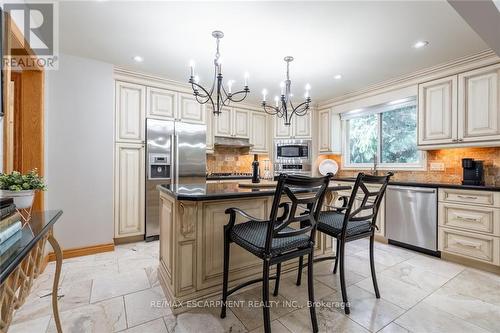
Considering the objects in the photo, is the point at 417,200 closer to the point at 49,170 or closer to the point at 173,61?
the point at 173,61

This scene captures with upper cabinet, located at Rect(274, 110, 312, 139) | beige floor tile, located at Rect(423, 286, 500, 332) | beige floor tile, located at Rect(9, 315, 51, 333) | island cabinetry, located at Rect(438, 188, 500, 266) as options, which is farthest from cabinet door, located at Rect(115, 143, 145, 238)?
island cabinetry, located at Rect(438, 188, 500, 266)

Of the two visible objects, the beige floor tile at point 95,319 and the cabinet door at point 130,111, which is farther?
the cabinet door at point 130,111

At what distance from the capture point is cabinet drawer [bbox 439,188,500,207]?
8.07 feet

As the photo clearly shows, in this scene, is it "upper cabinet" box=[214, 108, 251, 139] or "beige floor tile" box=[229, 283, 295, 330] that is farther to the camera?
"upper cabinet" box=[214, 108, 251, 139]

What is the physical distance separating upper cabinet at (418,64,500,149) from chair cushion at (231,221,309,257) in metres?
2.62

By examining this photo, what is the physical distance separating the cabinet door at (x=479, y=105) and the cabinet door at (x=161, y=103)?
150 inches

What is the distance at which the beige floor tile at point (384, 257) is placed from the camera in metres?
2.69

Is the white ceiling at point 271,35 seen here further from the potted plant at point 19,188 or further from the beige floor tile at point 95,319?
the beige floor tile at point 95,319

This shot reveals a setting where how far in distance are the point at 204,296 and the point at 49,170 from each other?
7.46 feet

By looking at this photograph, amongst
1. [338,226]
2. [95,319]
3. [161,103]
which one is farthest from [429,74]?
[95,319]

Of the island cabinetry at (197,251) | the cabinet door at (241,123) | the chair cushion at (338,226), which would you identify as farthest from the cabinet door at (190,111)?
the chair cushion at (338,226)

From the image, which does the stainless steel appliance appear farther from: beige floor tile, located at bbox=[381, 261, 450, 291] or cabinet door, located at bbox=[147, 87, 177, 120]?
beige floor tile, located at bbox=[381, 261, 450, 291]

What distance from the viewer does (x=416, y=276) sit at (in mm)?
2355

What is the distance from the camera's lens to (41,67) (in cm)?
244
